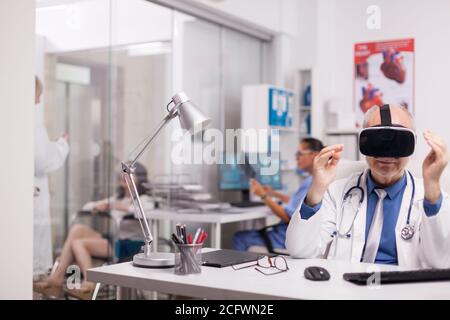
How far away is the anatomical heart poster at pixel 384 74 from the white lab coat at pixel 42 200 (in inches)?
115

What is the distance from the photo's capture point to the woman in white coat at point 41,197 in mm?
3051

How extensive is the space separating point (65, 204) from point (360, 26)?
303 centimetres

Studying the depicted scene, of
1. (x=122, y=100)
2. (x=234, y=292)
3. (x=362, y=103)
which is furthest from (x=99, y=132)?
(x=234, y=292)

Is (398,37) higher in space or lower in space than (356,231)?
higher

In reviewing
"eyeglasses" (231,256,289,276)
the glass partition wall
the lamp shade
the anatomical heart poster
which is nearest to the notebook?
"eyeglasses" (231,256,289,276)

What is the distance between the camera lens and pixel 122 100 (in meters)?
4.20

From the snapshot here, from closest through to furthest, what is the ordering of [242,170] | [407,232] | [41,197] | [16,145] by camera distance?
[407,232], [16,145], [41,197], [242,170]

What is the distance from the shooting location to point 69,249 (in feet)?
11.3

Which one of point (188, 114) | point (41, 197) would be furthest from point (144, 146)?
point (41, 197)

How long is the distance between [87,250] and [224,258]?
79.0 inches

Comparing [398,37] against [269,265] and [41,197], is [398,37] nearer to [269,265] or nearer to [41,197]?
[41,197]

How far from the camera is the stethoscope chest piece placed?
1891 mm

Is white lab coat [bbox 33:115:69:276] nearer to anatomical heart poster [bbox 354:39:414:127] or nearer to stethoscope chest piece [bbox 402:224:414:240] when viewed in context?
stethoscope chest piece [bbox 402:224:414:240]
